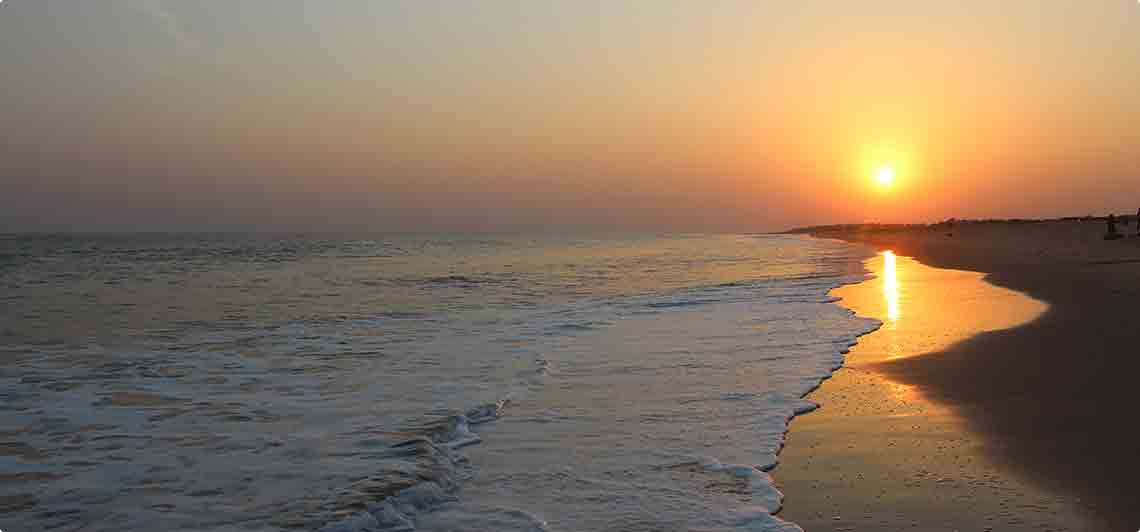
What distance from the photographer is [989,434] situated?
6.75 metres

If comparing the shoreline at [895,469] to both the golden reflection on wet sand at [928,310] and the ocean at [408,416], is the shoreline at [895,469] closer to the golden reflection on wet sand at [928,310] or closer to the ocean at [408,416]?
the ocean at [408,416]

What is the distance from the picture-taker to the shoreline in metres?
4.91

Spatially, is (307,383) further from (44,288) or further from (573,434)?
(44,288)

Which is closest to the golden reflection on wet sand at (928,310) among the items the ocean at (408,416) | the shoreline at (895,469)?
the ocean at (408,416)

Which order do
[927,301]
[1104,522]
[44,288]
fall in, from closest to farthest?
[1104,522], [927,301], [44,288]

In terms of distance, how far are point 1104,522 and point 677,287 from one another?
65.1 ft

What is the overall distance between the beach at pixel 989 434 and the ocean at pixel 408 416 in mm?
383

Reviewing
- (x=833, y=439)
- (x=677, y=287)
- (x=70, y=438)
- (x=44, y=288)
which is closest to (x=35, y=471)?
(x=70, y=438)

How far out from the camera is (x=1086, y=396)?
25.4 ft

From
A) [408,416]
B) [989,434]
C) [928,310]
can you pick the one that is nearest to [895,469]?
[989,434]

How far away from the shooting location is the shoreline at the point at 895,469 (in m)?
4.91

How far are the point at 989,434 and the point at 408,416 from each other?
16.1ft

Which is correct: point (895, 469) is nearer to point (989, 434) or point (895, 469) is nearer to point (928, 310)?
point (989, 434)

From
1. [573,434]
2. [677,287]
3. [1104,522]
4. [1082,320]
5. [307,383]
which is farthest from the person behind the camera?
[677,287]
